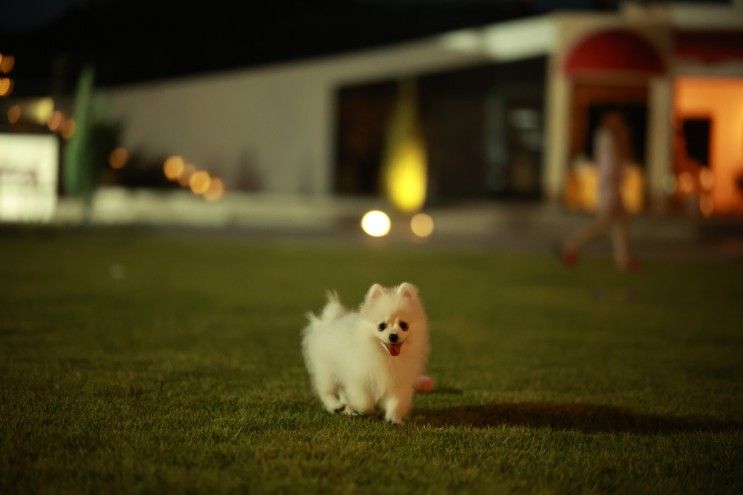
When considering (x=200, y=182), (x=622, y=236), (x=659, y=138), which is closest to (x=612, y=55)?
(x=659, y=138)

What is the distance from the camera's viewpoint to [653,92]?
82.9 feet

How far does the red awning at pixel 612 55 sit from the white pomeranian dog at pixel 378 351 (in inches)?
725

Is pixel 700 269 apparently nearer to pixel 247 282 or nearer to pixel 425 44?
pixel 247 282

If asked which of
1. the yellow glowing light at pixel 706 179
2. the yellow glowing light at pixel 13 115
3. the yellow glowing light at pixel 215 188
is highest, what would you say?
the yellow glowing light at pixel 13 115

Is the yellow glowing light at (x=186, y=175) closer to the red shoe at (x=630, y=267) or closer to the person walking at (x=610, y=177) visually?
the red shoe at (x=630, y=267)

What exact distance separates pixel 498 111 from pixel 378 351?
22.0 metres

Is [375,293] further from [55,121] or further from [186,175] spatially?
[186,175]

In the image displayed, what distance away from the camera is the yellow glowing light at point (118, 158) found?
92.9 ft

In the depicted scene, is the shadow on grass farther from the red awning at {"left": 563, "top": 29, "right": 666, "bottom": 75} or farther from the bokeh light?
the bokeh light

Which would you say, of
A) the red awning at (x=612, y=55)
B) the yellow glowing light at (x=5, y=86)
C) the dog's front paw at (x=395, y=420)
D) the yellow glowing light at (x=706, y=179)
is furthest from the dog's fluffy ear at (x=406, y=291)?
the yellow glowing light at (x=5, y=86)

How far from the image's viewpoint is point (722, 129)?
28.9m

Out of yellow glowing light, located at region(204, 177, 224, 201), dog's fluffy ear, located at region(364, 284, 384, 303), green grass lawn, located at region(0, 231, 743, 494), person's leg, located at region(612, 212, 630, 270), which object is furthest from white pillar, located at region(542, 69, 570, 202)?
dog's fluffy ear, located at region(364, 284, 384, 303)

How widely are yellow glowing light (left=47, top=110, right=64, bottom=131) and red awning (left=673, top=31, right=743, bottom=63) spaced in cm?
1540

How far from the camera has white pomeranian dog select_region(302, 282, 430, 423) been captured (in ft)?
20.0
